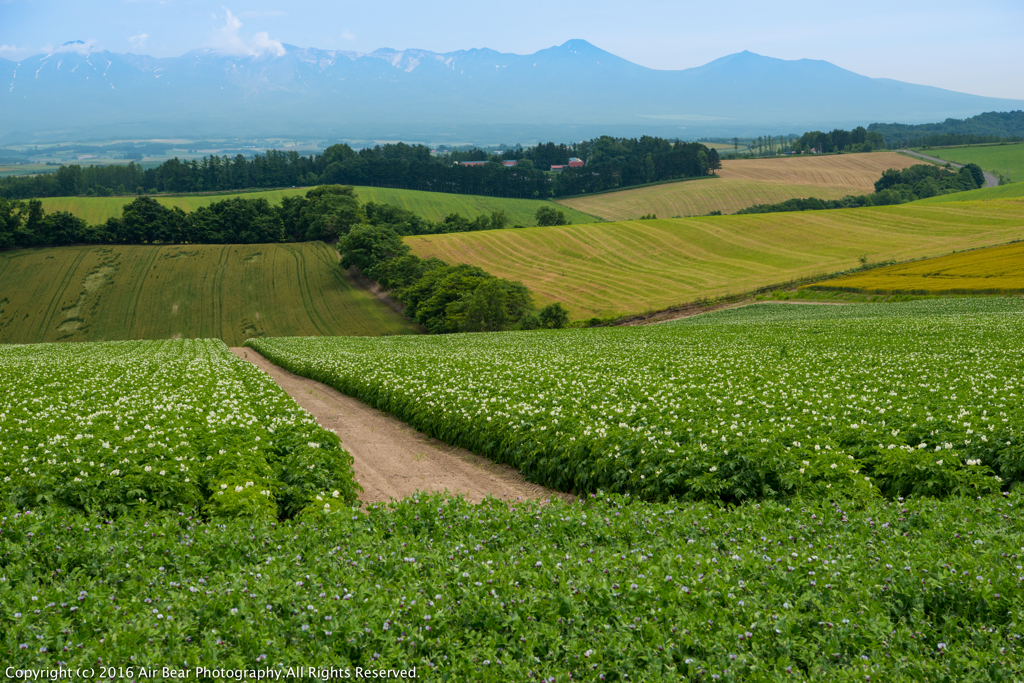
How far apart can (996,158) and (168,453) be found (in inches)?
9285

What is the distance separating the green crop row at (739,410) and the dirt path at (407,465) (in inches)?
17.6

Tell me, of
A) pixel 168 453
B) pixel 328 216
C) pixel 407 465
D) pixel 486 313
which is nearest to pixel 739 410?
pixel 407 465

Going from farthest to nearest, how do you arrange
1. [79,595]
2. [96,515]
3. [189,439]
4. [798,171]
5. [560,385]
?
[798,171] < [560,385] < [189,439] < [96,515] < [79,595]

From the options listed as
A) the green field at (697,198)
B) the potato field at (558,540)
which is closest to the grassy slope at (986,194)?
the green field at (697,198)

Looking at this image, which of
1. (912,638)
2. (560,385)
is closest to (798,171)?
(560,385)

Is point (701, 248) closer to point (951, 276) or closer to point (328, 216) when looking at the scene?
point (951, 276)

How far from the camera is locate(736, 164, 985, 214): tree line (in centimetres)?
14088

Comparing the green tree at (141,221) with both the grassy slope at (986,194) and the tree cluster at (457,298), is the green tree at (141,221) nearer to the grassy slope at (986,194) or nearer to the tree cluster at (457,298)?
the tree cluster at (457,298)

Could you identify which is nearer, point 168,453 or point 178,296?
point 168,453

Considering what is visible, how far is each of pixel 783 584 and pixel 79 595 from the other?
311 inches

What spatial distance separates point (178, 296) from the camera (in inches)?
3413

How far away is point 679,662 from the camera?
6156 millimetres

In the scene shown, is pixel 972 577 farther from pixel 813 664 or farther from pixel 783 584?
pixel 813 664

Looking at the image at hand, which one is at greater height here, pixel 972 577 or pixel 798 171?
pixel 798 171
